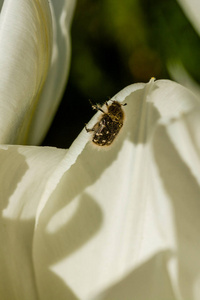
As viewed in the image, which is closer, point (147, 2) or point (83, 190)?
point (83, 190)

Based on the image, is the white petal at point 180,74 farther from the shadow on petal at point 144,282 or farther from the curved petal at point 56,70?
the shadow on petal at point 144,282

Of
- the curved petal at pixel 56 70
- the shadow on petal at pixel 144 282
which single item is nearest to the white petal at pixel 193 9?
the curved petal at pixel 56 70

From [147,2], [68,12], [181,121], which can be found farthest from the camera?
[147,2]

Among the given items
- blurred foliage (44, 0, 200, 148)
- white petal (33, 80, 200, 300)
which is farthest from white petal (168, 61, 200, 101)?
white petal (33, 80, 200, 300)

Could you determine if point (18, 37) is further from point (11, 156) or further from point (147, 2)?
point (147, 2)

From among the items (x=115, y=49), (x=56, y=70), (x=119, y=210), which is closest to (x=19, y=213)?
(x=119, y=210)

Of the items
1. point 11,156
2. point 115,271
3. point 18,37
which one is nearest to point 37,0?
point 18,37
